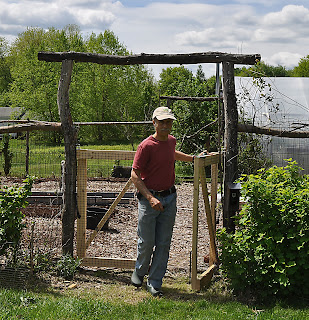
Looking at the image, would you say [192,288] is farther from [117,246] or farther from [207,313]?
[117,246]

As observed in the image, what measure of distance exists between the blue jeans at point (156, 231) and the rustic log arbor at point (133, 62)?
2.88 ft

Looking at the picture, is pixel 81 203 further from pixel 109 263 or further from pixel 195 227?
pixel 195 227

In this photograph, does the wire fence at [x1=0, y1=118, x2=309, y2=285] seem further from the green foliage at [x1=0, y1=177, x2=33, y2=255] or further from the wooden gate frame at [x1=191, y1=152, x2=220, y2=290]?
the wooden gate frame at [x1=191, y1=152, x2=220, y2=290]

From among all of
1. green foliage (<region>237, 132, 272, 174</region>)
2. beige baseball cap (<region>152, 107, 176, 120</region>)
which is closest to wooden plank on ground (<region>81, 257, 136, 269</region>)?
beige baseball cap (<region>152, 107, 176, 120</region>)

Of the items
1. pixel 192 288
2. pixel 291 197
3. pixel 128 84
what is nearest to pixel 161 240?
pixel 192 288

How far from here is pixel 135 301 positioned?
5.04 metres

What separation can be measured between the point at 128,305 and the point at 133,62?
9.52ft

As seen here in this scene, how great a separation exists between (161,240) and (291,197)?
4.70 ft

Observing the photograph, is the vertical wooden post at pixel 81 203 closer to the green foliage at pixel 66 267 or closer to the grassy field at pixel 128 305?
the green foliage at pixel 66 267

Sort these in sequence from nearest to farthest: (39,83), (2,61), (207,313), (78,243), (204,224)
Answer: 1. (207,313)
2. (78,243)
3. (204,224)
4. (39,83)
5. (2,61)

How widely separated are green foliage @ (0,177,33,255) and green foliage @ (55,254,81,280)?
1.96ft

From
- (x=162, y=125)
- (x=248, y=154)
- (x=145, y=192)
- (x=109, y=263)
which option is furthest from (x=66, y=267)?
(x=248, y=154)

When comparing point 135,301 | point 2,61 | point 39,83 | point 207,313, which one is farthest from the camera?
point 2,61

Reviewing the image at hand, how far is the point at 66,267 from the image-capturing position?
18.8 ft
